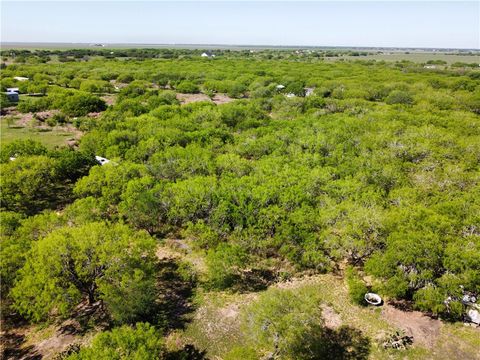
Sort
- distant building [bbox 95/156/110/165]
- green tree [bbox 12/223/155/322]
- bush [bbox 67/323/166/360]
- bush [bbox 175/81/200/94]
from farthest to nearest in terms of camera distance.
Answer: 1. bush [bbox 175/81/200/94]
2. distant building [bbox 95/156/110/165]
3. green tree [bbox 12/223/155/322]
4. bush [bbox 67/323/166/360]

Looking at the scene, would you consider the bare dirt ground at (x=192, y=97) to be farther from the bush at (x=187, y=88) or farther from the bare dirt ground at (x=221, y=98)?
the bare dirt ground at (x=221, y=98)

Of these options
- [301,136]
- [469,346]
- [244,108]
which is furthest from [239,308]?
[244,108]

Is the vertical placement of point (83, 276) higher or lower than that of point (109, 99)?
lower

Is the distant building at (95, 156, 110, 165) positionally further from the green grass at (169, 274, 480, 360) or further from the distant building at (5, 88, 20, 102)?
the distant building at (5, 88, 20, 102)

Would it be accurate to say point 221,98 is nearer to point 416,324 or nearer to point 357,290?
point 357,290


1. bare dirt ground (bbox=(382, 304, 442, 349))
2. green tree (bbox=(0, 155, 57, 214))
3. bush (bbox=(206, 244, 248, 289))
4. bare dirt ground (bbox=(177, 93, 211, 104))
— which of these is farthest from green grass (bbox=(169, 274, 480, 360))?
bare dirt ground (bbox=(177, 93, 211, 104))

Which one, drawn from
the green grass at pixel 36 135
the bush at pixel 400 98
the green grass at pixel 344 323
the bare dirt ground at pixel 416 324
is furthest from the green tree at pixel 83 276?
the bush at pixel 400 98

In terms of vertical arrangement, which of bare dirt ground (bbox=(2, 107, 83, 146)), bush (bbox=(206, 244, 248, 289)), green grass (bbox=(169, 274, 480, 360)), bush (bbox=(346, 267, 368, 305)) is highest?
bare dirt ground (bbox=(2, 107, 83, 146))

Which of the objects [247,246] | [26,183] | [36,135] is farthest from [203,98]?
[247,246]
